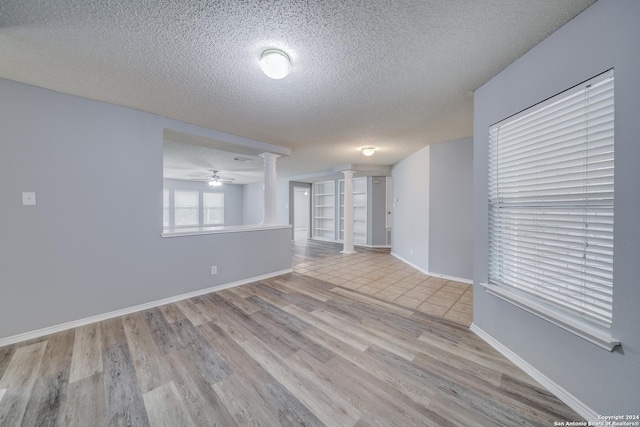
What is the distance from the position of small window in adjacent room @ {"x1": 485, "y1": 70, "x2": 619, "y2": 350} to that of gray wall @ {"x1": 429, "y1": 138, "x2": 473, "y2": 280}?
6.10 ft

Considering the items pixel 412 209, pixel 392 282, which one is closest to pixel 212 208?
pixel 412 209

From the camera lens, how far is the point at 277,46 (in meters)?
1.61

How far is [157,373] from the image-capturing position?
1631 mm

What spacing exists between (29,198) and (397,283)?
4562 mm

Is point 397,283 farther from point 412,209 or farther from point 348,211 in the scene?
point 348,211

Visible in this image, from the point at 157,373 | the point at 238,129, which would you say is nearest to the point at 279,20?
the point at 238,129

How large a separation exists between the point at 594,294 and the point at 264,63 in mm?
2627

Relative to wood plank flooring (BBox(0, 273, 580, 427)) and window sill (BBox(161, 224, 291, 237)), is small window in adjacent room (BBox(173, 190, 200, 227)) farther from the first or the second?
wood plank flooring (BBox(0, 273, 580, 427))

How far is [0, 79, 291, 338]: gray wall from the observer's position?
2037mm

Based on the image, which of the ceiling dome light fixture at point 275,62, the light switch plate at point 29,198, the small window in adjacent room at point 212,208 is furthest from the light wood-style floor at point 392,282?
the small window in adjacent room at point 212,208

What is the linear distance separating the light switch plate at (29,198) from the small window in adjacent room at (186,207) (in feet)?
23.5

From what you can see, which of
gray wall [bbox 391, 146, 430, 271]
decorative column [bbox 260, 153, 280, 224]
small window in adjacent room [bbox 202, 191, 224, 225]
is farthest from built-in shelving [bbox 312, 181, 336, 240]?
small window in adjacent room [bbox 202, 191, 224, 225]

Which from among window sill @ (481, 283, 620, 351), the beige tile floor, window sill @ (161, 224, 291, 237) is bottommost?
the beige tile floor

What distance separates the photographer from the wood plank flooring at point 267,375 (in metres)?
1.30
